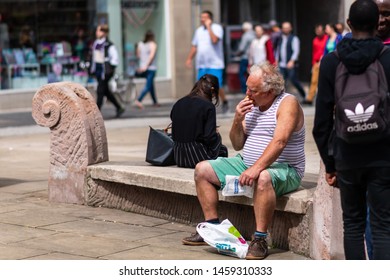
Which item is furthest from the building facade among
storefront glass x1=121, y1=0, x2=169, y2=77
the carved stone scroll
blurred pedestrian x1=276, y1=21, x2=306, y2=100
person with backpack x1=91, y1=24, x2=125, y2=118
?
the carved stone scroll

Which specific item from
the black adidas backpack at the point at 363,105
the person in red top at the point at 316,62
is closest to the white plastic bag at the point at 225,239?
the black adidas backpack at the point at 363,105

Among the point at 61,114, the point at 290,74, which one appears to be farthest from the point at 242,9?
the point at 61,114

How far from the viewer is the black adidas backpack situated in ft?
15.9

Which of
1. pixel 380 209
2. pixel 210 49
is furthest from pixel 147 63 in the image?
pixel 380 209

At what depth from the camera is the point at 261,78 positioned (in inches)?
268

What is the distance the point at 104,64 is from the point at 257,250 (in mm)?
11412

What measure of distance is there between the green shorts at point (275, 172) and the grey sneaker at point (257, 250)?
340 mm

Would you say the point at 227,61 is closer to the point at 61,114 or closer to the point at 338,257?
the point at 61,114

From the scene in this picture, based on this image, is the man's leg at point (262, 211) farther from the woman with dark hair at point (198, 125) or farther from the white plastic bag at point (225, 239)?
the woman with dark hair at point (198, 125)

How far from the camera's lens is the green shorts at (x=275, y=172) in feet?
21.9

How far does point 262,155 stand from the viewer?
6.66 meters

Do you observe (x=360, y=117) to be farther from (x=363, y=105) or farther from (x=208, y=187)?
(x=208, y=187)

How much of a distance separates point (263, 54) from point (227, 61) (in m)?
5.45

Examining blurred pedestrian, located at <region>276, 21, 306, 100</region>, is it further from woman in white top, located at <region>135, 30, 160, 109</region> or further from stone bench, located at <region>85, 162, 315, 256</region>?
stone bench, located at <region>85, 162, 315, 256</region>
